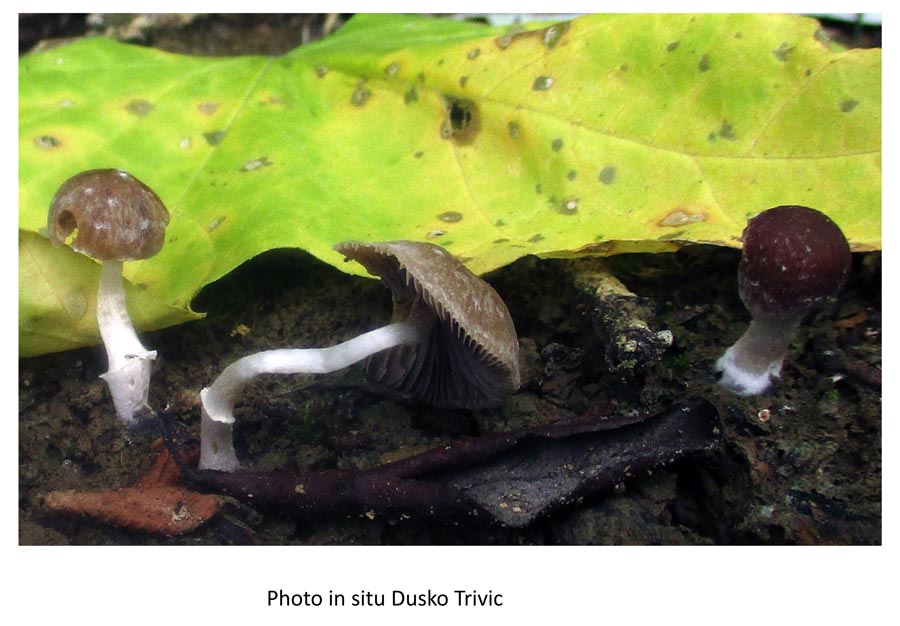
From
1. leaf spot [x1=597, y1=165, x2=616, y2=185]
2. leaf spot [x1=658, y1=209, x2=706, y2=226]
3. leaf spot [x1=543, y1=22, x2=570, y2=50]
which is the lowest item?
leaf spot [x1=658, y1=209, x2=706, y2=226]

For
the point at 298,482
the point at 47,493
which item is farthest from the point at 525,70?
the point at 47,493

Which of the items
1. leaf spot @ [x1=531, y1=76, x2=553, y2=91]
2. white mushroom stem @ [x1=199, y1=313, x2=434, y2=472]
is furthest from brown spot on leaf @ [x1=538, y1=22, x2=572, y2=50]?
white mushroom stem @ [x1=199, y1=313, x2=434, y2=472]

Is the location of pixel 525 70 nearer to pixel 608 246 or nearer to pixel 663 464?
pixel 608 246

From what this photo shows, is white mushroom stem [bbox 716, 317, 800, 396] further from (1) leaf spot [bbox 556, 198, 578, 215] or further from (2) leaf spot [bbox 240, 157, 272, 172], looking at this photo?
(2) leaf spot [bbox 240, 157, 272, 172]

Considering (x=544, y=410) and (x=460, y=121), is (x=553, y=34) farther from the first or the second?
(x=544, y=410)

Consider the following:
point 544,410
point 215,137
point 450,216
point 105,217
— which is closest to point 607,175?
point 450,216

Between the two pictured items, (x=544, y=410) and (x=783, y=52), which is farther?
(x=783, y=52)

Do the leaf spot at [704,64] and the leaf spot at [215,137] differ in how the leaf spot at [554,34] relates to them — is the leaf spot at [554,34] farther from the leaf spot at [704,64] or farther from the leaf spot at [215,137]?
the leaf spot at [215,137]
